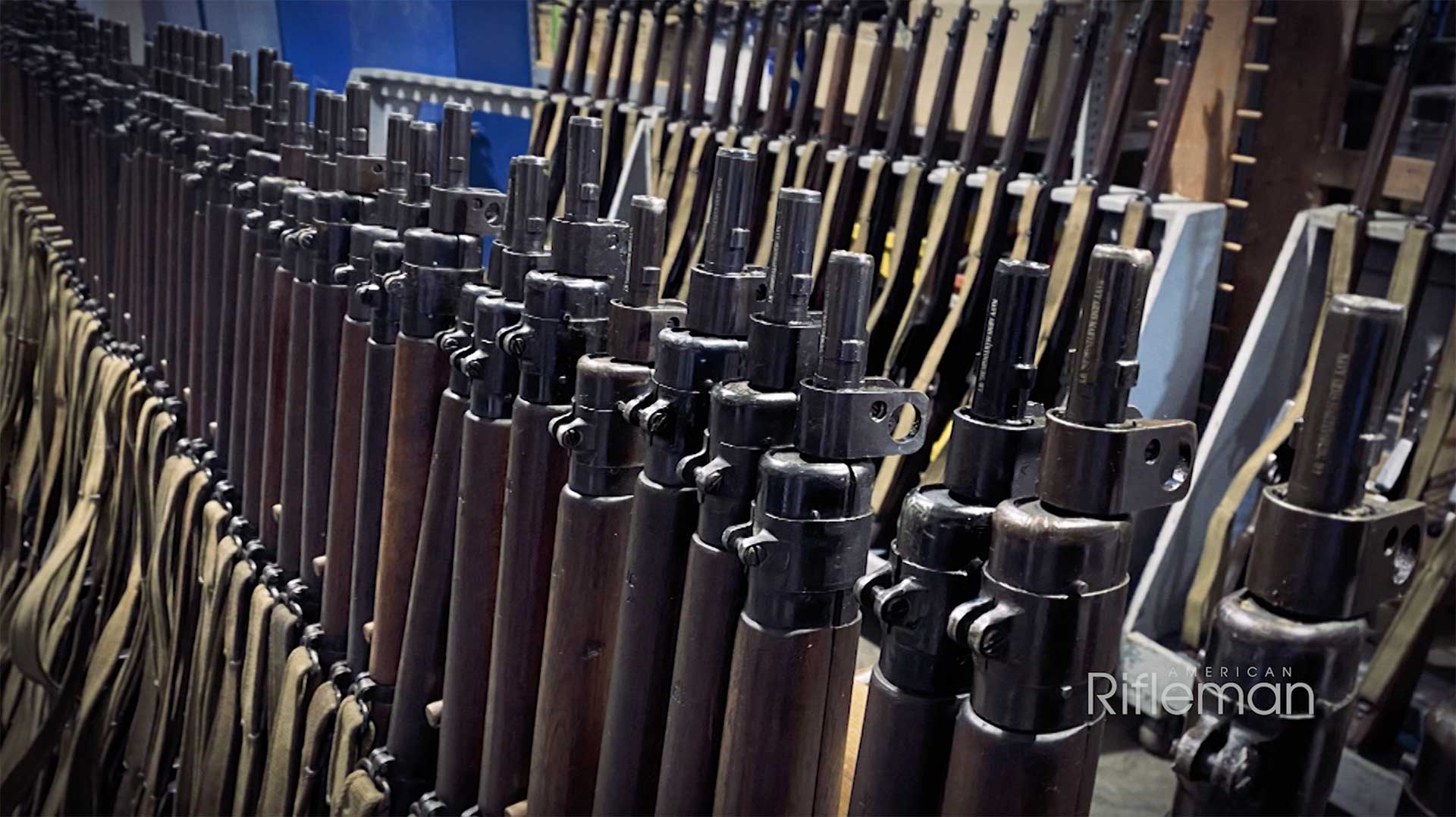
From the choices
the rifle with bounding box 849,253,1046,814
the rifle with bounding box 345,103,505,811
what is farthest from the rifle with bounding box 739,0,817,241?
the rifle with bounding box 849,253,1046,814

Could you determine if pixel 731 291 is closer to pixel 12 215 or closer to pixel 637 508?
pixel 637 508

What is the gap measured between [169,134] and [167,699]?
873 millimetres

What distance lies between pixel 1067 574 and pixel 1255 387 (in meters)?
1.84

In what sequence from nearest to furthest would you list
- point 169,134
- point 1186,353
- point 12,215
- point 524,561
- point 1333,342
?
point 1333,342 → point 524,561 → point 169,134 → point 1186,353 → point 12,215

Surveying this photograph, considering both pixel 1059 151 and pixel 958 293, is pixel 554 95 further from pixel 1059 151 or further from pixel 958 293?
pixel 1059 151

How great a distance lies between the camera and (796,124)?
3.15m

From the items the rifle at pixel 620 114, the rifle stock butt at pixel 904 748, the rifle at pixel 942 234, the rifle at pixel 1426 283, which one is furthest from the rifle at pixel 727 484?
the rifle at pixel 620 114

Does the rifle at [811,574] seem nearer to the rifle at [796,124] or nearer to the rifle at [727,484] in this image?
the rifle at [727,484]

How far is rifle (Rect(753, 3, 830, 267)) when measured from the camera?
311cm

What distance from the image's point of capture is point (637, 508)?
748mm

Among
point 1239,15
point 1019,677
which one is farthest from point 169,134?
point 1239,15

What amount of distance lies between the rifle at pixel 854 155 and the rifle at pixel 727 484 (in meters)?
2.23

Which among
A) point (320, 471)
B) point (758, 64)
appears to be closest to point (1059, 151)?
point (758, 64)

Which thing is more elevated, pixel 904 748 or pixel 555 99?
pixel 555 99
